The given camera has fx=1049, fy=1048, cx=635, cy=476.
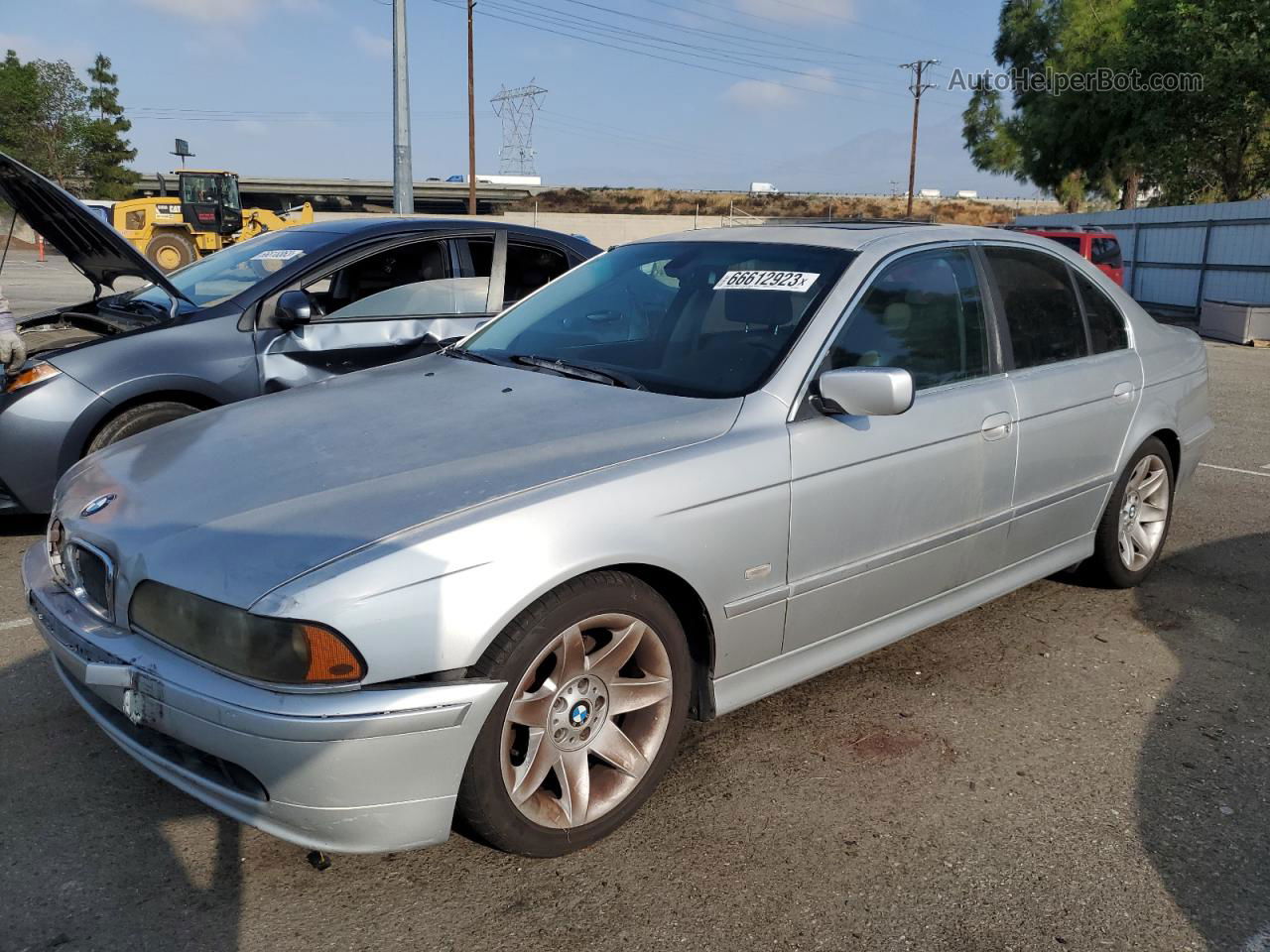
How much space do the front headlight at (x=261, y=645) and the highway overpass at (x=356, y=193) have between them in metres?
60.8

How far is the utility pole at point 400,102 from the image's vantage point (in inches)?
677

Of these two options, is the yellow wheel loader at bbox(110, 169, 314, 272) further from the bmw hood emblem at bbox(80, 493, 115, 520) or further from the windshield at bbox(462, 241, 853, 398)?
the bmw hood emblem at bbox(80, 493, 115, 520)

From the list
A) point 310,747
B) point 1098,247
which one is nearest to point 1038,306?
point 310,747

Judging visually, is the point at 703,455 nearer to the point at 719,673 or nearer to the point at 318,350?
the point at 719,673

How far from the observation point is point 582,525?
2.51 meters

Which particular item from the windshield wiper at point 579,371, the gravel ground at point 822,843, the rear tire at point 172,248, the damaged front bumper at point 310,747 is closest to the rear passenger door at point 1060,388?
the gravel ground at point 822,843

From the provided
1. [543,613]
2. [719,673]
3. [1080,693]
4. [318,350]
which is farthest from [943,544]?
[318,350]

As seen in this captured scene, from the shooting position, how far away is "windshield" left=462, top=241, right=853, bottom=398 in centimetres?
330

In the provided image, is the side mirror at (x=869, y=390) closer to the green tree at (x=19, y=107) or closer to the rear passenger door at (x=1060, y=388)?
the rear passenger door at (x=1060, y=388)

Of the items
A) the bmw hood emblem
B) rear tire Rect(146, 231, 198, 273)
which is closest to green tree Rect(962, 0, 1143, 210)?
rear tire Rect(146, 231, 198, 273)

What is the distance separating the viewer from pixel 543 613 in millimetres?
2439

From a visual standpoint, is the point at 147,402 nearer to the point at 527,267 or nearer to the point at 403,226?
the point at 403,226

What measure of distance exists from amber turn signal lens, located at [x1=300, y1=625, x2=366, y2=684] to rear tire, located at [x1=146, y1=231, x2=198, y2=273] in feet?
101

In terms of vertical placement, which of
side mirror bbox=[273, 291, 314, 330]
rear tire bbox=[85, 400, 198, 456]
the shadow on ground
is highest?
side mirror bbox=[273, 291, 314, 330]
